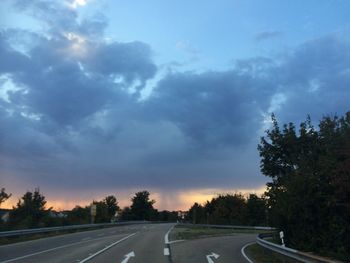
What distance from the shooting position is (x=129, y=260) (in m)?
21.5

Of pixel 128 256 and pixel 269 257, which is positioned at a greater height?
pixel 128 256

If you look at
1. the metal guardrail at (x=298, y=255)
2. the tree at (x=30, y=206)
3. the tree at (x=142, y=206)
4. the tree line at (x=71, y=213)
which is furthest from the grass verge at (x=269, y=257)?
the tree at (x=142, y=206)

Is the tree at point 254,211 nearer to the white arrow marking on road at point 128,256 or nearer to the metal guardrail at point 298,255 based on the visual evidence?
the metal guardrail at point 298,255

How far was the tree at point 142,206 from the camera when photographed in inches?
6629


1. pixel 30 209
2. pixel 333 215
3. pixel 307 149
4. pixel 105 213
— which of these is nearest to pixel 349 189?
pixel 333 215

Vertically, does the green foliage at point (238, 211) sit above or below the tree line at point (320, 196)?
above

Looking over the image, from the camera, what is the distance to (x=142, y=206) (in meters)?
171

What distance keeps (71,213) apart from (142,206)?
251 feet

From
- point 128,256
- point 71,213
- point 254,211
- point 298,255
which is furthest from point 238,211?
point 298,255

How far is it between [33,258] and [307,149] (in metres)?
16.5

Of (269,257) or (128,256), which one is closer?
(128,256)

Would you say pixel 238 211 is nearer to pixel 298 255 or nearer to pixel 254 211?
pixel 254 211

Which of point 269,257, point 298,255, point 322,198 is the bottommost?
point 298,255

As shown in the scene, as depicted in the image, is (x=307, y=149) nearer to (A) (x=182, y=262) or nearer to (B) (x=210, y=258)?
(B) (x=210, y=258)
